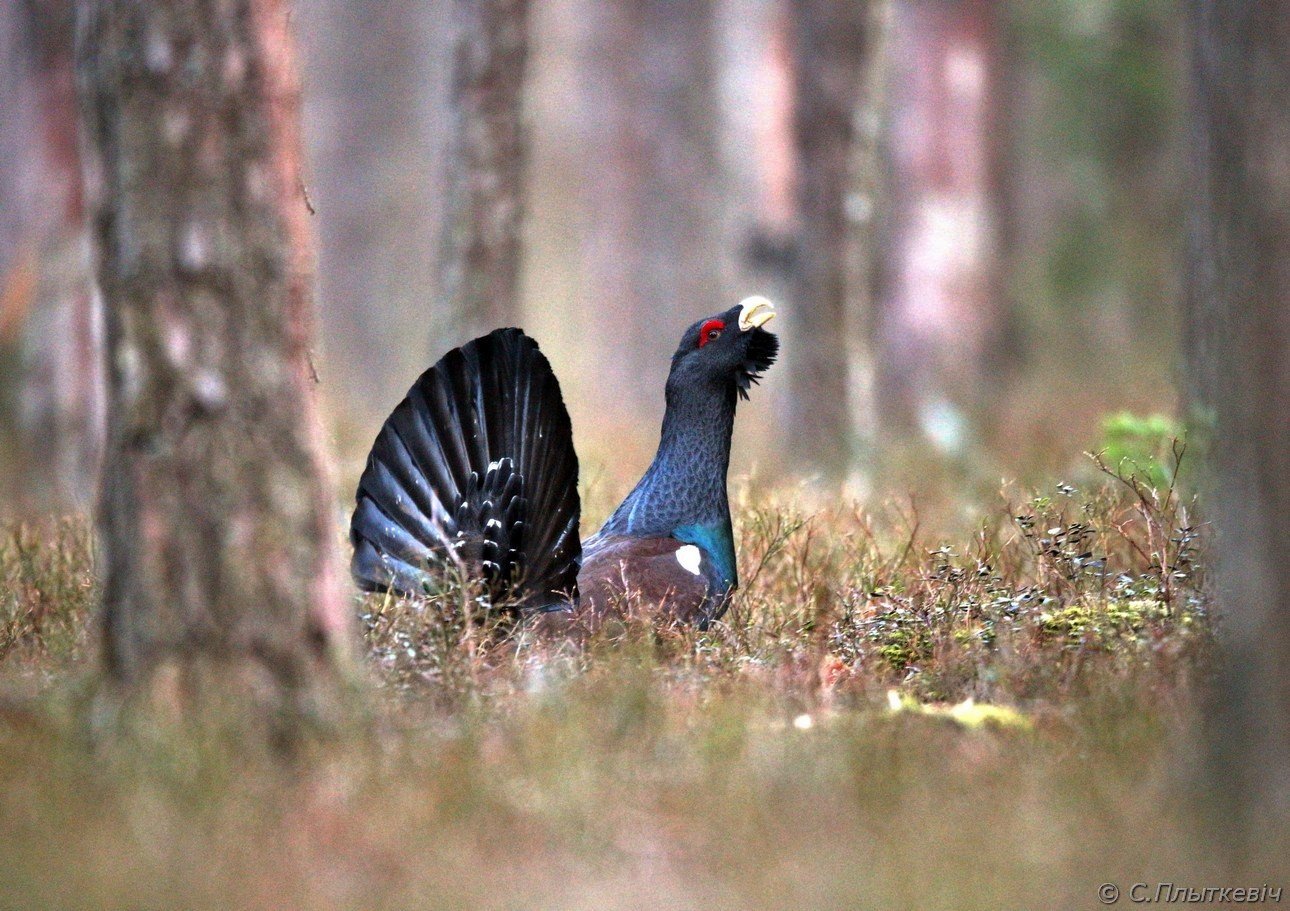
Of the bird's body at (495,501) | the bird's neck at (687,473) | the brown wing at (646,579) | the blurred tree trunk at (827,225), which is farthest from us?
the blurred tree trunk at (827,225)

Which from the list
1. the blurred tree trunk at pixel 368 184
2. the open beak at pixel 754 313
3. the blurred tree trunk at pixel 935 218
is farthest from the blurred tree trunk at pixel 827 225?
the blurred tree trunk at pixel 368 184

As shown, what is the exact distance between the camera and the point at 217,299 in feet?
10.2

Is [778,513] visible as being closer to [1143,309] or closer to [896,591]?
[896,591]

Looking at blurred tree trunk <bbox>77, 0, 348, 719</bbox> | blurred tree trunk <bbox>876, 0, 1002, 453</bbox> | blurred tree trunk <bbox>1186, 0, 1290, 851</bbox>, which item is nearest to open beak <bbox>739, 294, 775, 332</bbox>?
blurred tree trunk <bbox>77, 0, 348, 719</bbox>

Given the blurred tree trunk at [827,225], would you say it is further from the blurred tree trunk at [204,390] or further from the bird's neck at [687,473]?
the blurred tree trunk at [204,390]

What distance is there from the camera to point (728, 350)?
5.29 metres

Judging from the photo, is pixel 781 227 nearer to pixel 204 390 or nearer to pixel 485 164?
pixel 485 164

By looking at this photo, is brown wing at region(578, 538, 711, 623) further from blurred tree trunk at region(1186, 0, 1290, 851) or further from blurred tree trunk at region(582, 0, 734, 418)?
blurred tree trunk at region(582, 0, 734, 418)

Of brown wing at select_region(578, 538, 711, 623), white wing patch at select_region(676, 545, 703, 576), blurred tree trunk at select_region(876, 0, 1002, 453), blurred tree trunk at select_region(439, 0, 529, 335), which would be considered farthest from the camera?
blurred tree trunk at select_region(876, 0, 1002, 453)

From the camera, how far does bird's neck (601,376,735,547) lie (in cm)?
511

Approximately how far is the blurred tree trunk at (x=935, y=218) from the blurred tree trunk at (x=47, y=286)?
663cm

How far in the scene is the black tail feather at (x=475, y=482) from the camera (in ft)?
14.9

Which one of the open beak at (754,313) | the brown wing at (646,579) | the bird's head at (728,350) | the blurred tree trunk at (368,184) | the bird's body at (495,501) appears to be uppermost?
the blurred tree trunk at (368,184)

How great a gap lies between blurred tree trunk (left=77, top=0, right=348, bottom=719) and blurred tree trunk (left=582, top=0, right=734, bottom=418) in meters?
11.5
